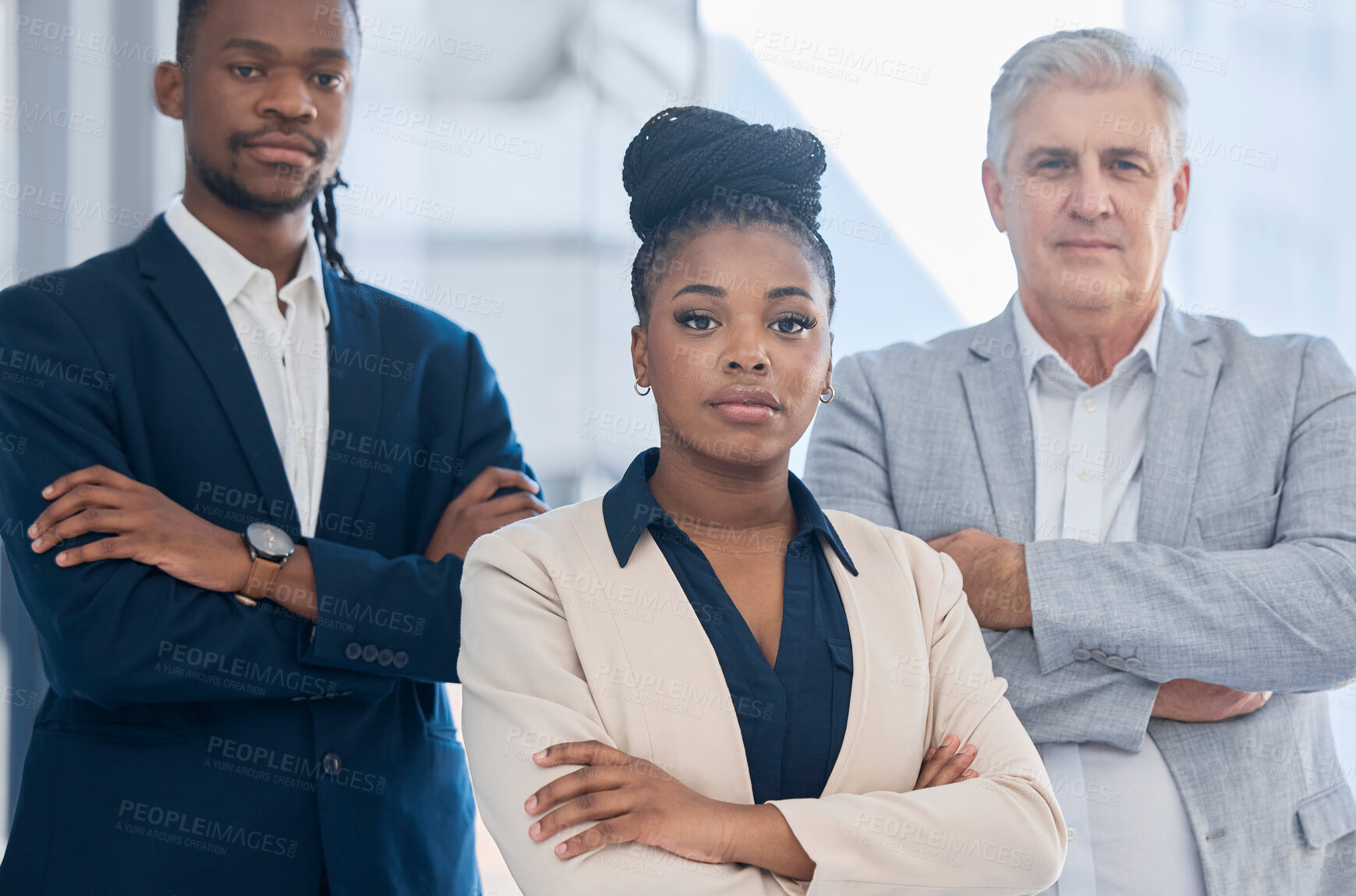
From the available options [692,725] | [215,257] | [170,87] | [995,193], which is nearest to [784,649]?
[692,725]

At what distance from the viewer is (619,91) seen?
11.5 ft

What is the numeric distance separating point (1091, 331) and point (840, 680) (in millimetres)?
1011

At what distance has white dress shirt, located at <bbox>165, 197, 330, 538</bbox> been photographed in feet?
6.49

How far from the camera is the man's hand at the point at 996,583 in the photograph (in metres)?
1.84

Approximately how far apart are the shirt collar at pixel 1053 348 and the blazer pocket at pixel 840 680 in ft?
2.70

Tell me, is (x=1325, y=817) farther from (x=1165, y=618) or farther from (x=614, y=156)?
(x=614, y=156)

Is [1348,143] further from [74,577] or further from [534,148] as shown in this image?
[74,577]

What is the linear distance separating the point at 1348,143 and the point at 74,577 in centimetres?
318

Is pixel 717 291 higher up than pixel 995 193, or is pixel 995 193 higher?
pixel 995 193

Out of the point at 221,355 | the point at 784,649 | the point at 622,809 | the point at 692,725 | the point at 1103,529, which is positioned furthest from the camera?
the point at 1103,529

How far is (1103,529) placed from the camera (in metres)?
2.03

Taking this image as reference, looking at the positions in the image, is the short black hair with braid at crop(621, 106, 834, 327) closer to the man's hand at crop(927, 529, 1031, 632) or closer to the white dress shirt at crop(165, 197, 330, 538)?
the man's hand at crop(927, 529, 1031, 632)

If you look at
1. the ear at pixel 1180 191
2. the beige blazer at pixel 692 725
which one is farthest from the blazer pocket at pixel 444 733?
the ear at pixel 1180 191

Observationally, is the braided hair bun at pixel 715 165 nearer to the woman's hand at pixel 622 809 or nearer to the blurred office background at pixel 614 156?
the woman's hand at pixel 622 809
